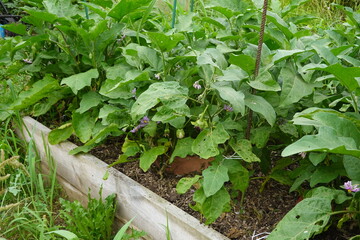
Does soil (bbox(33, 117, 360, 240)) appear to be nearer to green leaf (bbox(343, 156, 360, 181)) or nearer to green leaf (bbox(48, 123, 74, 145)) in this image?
green leaf (bbox(343, 156, 360, 181))

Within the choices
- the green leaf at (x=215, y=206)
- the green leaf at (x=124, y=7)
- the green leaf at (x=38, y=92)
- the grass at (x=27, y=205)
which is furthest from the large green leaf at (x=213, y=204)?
the green leaf at (x=38, y=92)

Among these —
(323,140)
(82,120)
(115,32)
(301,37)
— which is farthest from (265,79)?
(82,120)

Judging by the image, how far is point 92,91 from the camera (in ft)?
6.90

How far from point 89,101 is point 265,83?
3.10 feet

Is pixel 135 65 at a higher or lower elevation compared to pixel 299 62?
lower

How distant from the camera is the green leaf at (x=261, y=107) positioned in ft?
4.55

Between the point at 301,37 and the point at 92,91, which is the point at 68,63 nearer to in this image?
the point at 92,91

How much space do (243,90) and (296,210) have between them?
461 mm

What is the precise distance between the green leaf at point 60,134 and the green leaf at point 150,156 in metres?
0.59

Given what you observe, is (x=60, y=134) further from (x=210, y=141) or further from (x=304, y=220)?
(x=304, y=220)

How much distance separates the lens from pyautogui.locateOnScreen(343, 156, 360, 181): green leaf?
4.12 ft

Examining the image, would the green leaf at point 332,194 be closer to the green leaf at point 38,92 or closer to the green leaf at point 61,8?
the green leaf at point 38,92

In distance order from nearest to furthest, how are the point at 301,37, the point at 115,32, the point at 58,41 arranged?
the point at 301,37 → the point at 115,32 → the point at 58,41

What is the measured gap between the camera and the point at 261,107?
140cm
